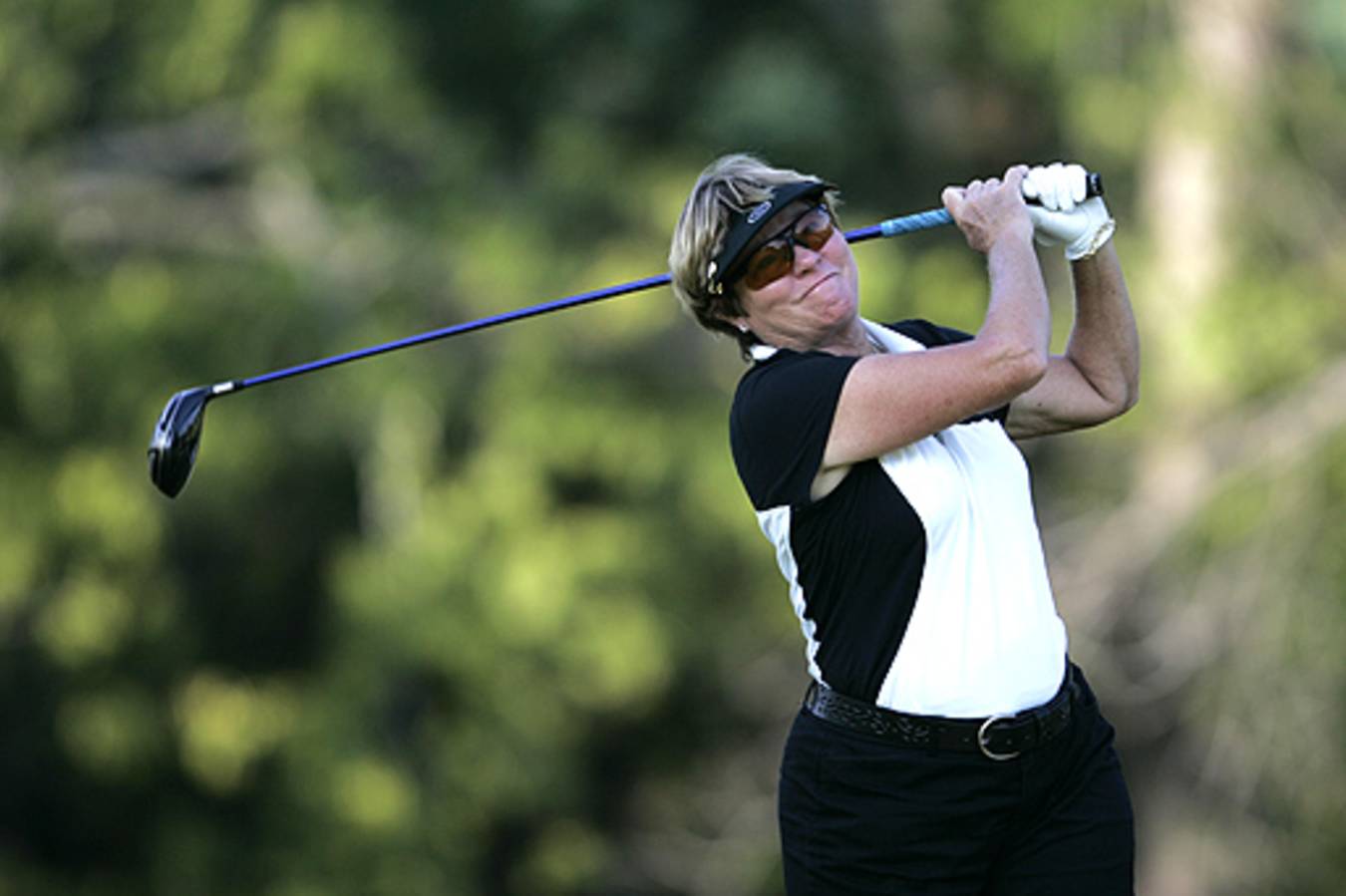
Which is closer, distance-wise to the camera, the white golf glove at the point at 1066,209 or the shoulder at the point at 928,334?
the white golf glove at the point at 1066,209

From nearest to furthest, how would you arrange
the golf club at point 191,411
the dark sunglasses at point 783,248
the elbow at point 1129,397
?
the dark sunglasses at point 783,248 → the elbow at point 1129,397 → the golf club at point 191,411

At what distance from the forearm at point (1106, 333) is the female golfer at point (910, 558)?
0.15 meters

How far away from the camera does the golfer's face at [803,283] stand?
2.71m

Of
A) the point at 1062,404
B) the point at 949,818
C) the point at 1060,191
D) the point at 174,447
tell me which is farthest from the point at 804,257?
the point at 174,447

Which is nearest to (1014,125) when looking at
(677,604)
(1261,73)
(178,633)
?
(1261,73)

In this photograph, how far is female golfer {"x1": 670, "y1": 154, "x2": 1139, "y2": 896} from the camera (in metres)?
2.57

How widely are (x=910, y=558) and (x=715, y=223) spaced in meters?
0.53

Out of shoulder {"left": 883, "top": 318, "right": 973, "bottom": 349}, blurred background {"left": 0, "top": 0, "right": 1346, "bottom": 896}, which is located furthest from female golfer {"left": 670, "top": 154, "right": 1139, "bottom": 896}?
blurred background {"left": 0, "top": 0, "right": 1346, "bottom": 896}

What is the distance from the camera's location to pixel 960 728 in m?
2.62

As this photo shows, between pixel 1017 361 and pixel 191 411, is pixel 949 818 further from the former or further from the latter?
pixel 191 411

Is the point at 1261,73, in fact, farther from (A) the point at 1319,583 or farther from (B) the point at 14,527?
(B) the point at 14,527

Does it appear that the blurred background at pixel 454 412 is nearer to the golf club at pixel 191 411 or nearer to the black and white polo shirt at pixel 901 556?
the golf club at pixel 191 411

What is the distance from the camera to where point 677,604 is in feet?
34.8

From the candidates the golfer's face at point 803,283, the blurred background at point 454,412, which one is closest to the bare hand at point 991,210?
the golfer's face at point 803,283
